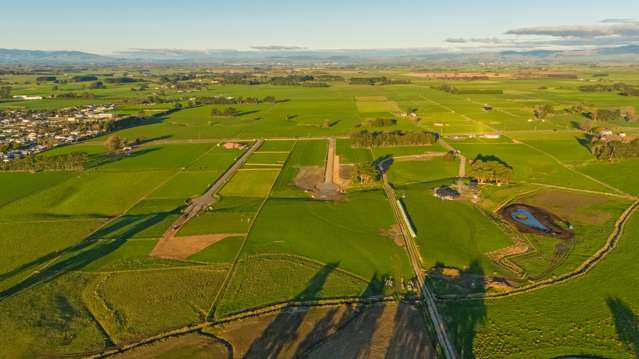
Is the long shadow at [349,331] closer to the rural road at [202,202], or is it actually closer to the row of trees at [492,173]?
the rural road at [202,202]

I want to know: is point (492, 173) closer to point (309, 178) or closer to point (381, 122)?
point (309, 178)

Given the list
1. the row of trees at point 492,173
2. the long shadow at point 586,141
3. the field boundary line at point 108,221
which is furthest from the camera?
the long shadow at point 586,141

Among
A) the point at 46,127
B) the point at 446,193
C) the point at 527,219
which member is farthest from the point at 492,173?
the point at 46,127

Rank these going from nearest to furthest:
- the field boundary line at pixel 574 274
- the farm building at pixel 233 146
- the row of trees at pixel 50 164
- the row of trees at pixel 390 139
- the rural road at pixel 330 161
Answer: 1. the field boundary line at pixel 574 274
2. the rural road at pixel 330 161
3. the row of trees at pixel 50 164
4. the row of trees at pixel 390 139
5. the farm building at pixel 233 146

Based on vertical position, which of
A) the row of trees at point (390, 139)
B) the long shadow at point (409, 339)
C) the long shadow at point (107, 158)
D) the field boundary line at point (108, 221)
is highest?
the row of trees at point (390, 139)

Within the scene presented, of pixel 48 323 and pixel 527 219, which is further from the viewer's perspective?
pixel 527 219

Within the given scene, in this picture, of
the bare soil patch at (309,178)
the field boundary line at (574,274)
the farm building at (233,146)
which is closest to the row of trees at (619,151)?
the field boundary line at (574,274)

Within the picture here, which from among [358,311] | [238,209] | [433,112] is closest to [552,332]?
[358,311]
